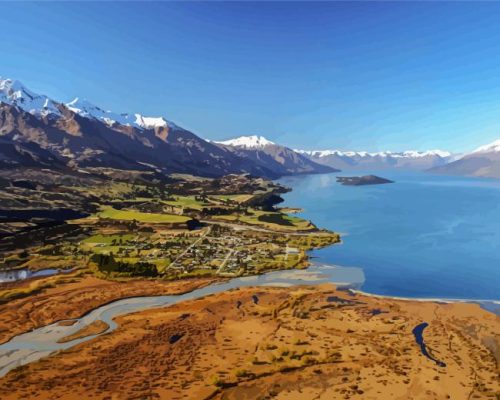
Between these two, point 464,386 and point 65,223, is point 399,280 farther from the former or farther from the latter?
point 65,223

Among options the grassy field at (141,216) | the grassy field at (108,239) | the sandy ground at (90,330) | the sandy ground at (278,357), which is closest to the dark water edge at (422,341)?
the sandy ground at (278,357)

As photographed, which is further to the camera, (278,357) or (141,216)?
(141,216)

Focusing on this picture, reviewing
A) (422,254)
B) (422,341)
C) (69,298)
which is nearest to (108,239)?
(69,298)

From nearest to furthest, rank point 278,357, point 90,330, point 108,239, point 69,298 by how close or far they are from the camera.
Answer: point 278,357, point 90,330, point 69,298, point 108,239

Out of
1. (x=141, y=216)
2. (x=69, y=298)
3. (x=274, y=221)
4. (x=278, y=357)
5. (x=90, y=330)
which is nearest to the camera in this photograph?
(x=278, y=357)

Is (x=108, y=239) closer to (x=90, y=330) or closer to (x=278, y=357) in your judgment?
(x=90, y=330)

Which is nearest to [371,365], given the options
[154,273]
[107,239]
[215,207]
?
[154,273]

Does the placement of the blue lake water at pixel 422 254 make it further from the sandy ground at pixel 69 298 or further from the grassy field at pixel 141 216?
the grassy field at pixel 141 216
